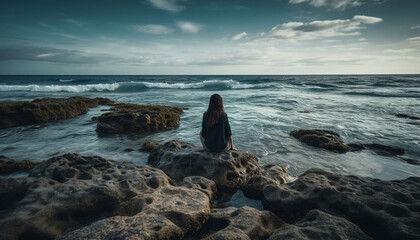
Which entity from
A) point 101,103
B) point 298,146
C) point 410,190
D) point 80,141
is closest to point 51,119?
point 80,141

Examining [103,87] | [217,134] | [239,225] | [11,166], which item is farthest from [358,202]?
[103,87]

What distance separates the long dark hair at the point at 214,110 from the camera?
4.93m

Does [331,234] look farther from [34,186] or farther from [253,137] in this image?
[253,137]

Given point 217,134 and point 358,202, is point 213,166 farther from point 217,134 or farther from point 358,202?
point 358,202

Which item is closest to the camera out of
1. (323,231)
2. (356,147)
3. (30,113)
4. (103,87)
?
(323,231)

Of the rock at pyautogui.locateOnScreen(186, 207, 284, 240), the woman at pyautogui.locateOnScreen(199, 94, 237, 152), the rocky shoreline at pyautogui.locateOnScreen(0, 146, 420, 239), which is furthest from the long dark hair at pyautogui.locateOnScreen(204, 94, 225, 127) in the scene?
the rock at pyautogui.locateOnScreen(186, 207, 284, 240)

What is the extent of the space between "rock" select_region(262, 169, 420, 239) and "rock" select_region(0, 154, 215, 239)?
1.40 meters

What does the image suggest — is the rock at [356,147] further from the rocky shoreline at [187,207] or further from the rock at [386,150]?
the rocky shoreline at [187,207]

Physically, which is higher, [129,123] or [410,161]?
[129,123]

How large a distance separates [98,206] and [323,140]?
7.78 metres

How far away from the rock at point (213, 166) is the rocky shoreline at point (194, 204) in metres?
0.03

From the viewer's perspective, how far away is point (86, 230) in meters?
2.23

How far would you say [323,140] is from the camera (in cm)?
782

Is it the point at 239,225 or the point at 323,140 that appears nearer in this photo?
the point at 239,225
